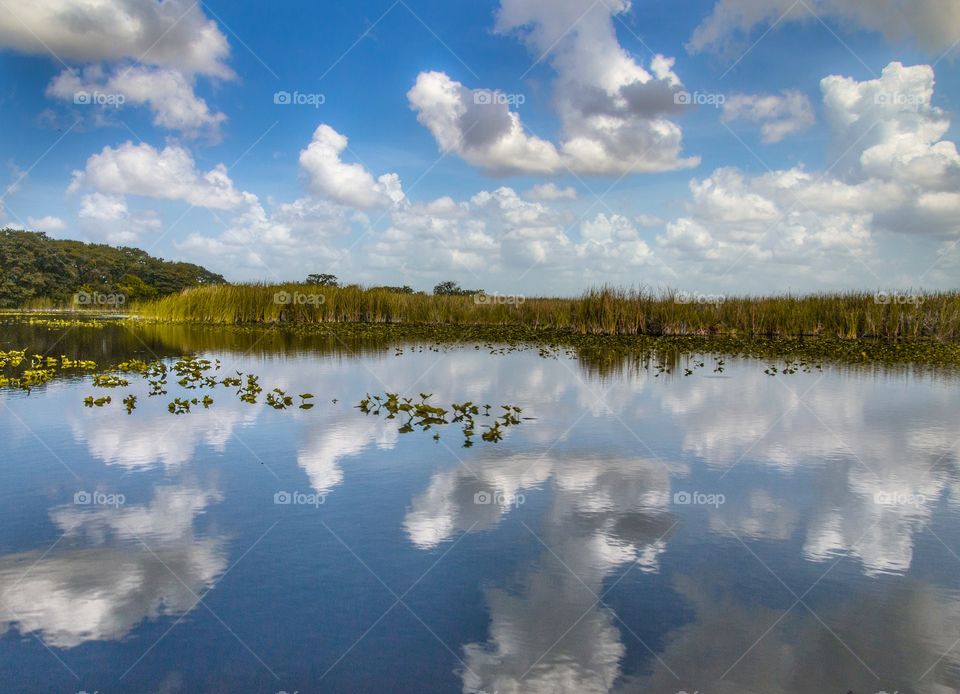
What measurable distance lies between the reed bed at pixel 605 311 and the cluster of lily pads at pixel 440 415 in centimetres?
1977

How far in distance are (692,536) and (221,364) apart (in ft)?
48.1

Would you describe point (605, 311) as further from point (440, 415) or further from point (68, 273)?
point (68, 273)

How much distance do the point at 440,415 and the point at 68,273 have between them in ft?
277

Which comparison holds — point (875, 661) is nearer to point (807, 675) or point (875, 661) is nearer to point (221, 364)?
point (807, 675)

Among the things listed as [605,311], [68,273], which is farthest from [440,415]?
[68,273]

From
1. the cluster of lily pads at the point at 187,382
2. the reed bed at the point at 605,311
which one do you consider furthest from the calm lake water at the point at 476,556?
the reed bed at the point at 605,311

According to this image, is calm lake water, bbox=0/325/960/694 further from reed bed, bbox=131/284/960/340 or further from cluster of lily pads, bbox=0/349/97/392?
reed bed, bbox=131/284/960/340

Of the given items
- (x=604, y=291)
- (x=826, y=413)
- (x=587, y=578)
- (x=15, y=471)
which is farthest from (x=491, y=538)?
(x=604, y=291)

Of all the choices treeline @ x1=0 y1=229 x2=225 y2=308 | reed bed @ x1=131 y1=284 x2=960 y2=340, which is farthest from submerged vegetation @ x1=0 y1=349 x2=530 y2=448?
treeline @ x1=0 y1=229 x2=225 y2=308

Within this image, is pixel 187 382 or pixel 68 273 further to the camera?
pixel 68 273

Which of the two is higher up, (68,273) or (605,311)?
(68,273)

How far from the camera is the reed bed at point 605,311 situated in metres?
28.1

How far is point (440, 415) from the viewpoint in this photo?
34.2 feet

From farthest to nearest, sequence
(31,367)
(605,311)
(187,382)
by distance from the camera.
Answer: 1. (605,311)
2. (31,367)
3. (187,382)
